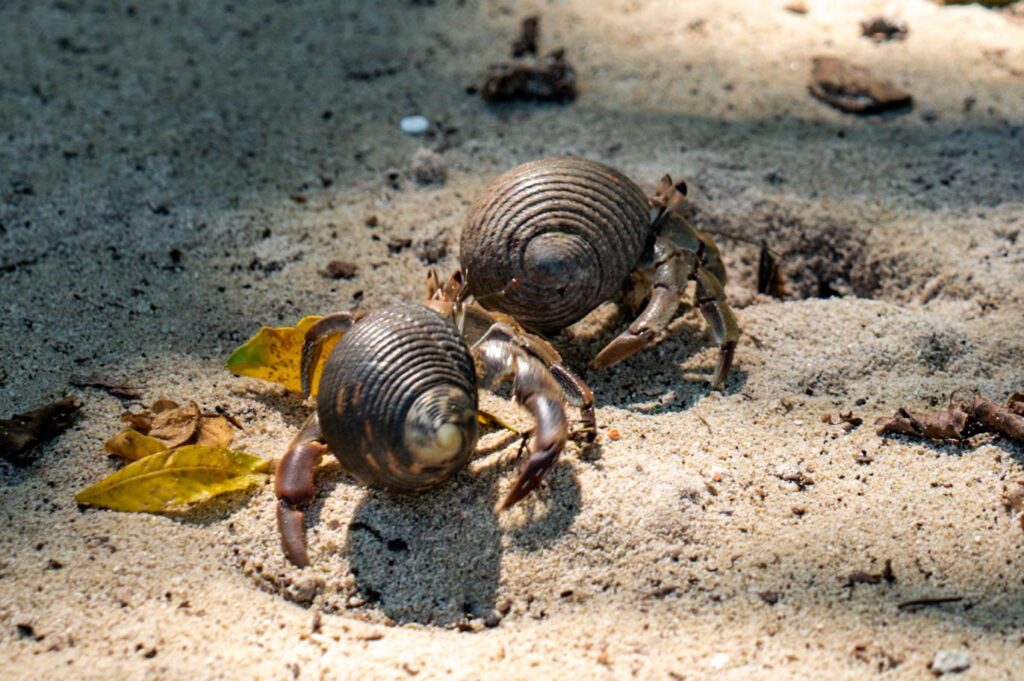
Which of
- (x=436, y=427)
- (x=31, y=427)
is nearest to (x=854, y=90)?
(x=436, y=427)

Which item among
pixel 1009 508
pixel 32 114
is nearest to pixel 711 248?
pixel 1009 508

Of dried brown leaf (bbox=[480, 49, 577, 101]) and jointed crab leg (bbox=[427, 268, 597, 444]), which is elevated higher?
jointed crab leg (bbox=[427, 268, 597, 444])

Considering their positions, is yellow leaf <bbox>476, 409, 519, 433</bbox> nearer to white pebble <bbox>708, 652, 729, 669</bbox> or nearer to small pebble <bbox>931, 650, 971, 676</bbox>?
white pebble <bbox>708, 652, 729, 669</bbox>

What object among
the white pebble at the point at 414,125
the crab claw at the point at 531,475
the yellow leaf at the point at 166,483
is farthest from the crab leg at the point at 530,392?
the white pebble at the point at 414,125

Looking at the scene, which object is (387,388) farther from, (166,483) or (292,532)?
(166,483)

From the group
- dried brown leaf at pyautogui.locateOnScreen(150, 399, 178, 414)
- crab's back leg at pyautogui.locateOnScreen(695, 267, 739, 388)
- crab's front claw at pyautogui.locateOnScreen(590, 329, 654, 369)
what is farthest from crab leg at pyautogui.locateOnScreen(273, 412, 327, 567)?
crab's back leg at pyautogui.locateOnScreen(695, 267, 739, 388)
